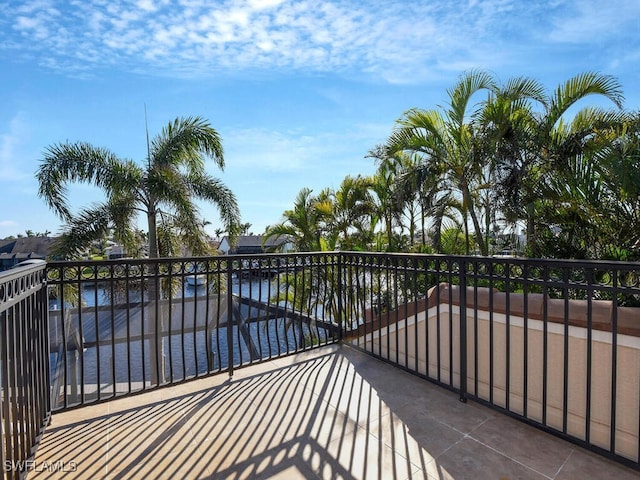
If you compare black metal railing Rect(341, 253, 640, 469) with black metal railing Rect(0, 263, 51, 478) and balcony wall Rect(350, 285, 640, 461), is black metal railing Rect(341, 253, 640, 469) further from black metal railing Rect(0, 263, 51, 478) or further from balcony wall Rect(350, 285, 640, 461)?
black metal railing Rect(0, 263, 51, 478)

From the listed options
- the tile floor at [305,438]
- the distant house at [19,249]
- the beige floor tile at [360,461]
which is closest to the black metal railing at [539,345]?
the tile floor at [305,438]

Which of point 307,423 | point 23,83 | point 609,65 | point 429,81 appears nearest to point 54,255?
point 23,83

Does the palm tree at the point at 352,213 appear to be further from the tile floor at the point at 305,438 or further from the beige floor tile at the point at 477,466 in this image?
the beige floor tile at the point at 477,466

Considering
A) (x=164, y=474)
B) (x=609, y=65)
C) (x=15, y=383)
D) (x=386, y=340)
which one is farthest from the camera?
(x=609, y=65)

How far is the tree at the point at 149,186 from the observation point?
7512 millimetres

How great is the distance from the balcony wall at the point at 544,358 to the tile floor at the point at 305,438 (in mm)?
142

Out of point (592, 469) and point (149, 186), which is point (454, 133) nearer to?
point (592, 469)

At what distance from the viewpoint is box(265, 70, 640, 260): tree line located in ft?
13.2

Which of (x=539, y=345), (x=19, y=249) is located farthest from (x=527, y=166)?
(x=19, y=249)

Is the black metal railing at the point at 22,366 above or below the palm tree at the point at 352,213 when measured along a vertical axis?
below

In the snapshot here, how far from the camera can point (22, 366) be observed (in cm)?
174

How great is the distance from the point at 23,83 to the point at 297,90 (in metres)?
4.81

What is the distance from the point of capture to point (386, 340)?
3529 millimetres

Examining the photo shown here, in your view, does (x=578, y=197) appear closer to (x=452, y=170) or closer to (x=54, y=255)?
(x=452, y=170)
